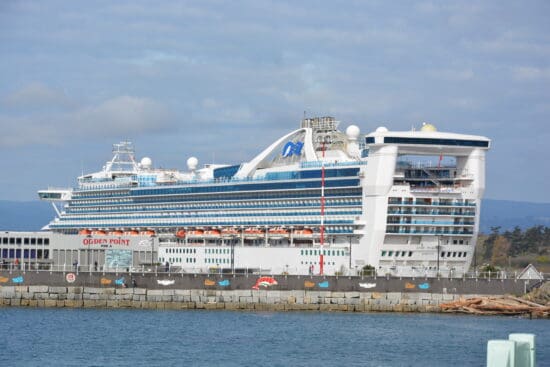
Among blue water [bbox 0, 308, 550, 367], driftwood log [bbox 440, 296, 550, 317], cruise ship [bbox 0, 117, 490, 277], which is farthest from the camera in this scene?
cruise ship [bbox 0, 117, 490, 277]

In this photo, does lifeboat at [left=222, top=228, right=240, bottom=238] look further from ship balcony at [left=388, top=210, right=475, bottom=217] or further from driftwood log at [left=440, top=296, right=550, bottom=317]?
driftwood log at [left=440, top=296, right=550, bottom=317]

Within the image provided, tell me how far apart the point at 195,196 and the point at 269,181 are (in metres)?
12.9

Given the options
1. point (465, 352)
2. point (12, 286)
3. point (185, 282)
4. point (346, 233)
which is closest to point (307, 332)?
point (465, 352)

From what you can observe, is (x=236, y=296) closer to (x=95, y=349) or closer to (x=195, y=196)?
(x=95, y=349)

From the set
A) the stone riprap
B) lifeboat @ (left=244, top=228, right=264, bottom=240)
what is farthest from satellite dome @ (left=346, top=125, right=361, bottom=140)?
the stone riprap

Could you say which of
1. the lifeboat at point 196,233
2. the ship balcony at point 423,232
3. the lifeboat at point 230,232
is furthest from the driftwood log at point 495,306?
the lifeboat at point 196,233

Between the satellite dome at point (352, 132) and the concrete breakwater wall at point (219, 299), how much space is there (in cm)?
3222

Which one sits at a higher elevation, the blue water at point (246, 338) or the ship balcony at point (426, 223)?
the ship balcony at point (426, 223)

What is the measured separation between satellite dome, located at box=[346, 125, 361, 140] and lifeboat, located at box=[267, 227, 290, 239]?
11.9 metres

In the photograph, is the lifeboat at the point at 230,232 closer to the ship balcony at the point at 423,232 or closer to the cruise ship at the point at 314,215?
the cruise ship at the point at 314,215

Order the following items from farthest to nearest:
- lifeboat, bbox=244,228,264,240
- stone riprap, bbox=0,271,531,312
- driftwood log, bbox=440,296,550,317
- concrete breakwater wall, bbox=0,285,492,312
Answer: lifeboat, bbox=244,228,264,240, stone riprap, bbox=0,271,531,312, concrete breakwater wall, bbox=0,285,492,312, driftwood log, bbox=440,296,550,317

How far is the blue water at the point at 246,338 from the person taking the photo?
5539 cm

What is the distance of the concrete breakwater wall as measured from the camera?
268ft

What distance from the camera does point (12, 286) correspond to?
84.4 metres
